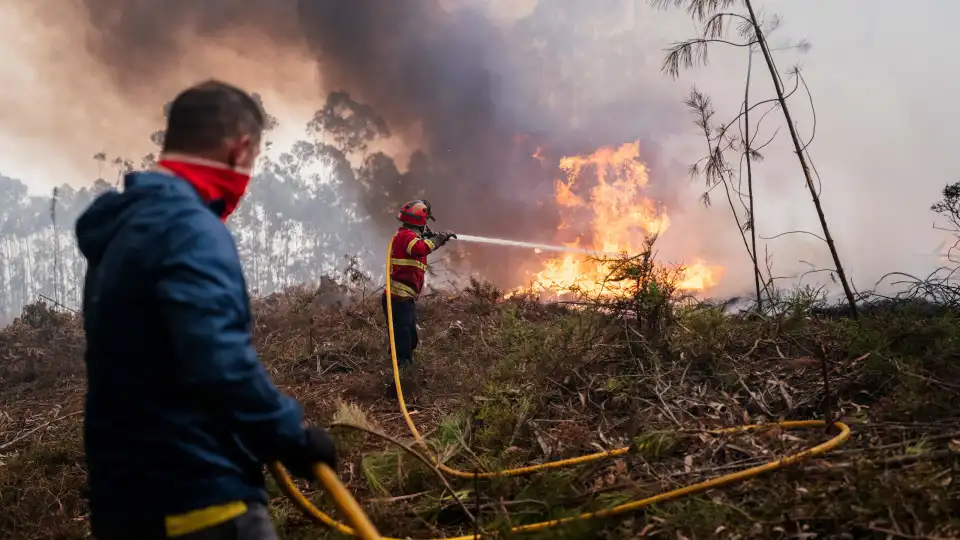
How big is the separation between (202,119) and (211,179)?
0.19 metres

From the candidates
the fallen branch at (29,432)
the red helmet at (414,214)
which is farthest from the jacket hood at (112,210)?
the fallen branch at (29,432)

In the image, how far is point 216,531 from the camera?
1466 mm

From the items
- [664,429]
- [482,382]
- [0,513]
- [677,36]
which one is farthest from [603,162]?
[0,513]

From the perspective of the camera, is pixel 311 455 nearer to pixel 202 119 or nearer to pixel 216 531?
pixel 216 531

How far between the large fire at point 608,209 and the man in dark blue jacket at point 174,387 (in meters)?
11.3

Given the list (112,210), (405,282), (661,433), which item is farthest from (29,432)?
(661,433)

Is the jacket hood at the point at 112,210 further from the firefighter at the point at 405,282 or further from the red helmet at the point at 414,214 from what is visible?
the red helmet at the point at 414,214

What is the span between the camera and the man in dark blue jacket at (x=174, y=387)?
1.39m

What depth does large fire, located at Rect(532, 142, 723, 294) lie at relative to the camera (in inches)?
547

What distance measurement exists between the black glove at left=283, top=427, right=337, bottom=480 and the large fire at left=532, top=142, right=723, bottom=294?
1117cm

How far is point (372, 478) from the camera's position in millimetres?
3312

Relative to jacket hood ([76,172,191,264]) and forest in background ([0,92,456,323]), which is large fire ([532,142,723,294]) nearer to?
forest in background ([0,92,456,323])

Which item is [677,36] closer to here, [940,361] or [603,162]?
[603,162]

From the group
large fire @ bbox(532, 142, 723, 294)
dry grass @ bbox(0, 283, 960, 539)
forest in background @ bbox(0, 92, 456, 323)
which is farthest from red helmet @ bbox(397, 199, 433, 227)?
forest in background @ bbox(0, 92, 456, 323)
